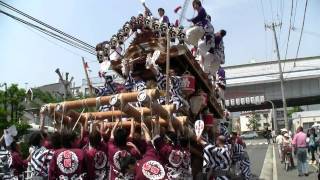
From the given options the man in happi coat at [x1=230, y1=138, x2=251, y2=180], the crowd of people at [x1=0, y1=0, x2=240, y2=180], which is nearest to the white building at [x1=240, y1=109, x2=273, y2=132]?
the man in happi coat at [x1=230, y1=138, x2=251, y2=180]

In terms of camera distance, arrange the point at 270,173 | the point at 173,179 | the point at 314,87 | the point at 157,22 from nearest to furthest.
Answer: the point at 173,179, the point at 157,22, the point at 270,173, the point at 314,87

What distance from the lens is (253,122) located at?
80.2 meters

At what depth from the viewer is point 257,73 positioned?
43.9 meters

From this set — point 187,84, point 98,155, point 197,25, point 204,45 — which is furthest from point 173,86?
point 98,155

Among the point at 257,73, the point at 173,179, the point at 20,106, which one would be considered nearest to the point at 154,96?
the point at 173,179

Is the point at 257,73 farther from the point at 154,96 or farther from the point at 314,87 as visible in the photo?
the point at 154,96

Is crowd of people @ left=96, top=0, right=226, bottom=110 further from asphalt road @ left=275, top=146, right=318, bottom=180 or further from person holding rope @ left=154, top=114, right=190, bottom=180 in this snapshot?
asphalt road @ left=275, top=146, right=318, bottom=180

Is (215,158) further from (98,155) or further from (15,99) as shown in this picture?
(15,99)

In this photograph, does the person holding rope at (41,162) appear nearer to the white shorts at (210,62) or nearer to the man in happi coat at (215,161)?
the man in happi coat at (215,161)

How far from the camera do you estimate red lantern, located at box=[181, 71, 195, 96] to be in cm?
803

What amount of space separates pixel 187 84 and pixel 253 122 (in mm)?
74016

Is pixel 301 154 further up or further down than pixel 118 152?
further down

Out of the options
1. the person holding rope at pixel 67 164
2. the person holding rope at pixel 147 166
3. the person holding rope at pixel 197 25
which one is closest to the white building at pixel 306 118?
the person holding rope at pixel 197 25

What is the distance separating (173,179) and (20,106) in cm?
2073
